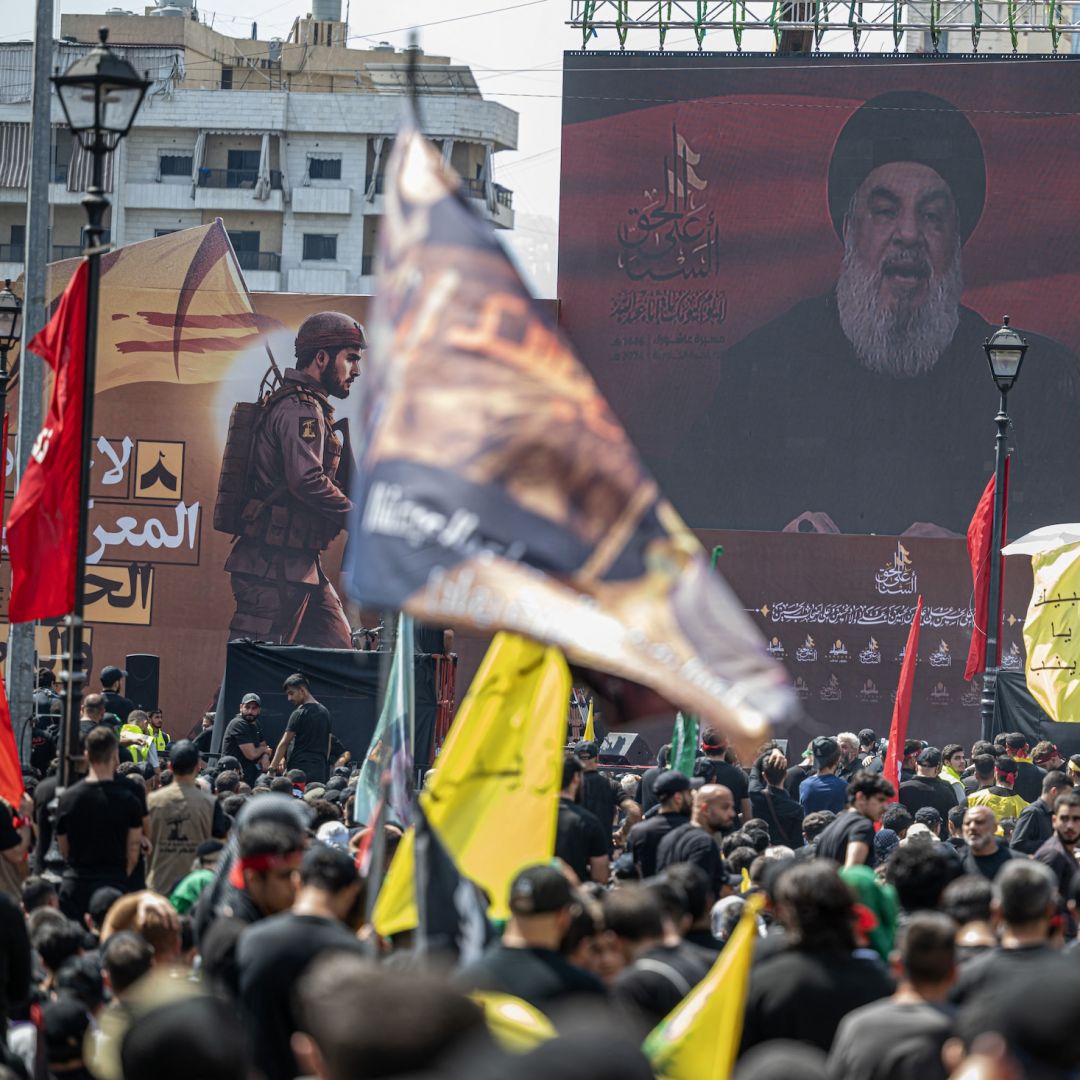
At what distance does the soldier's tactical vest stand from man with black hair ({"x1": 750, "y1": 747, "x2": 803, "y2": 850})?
681 inches

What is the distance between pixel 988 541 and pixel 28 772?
906 centimetres

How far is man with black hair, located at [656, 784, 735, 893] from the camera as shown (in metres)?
7.52

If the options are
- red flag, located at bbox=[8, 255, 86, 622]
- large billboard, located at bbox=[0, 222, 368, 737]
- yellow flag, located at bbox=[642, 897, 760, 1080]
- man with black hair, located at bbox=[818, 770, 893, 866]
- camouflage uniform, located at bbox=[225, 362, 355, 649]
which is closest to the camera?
yellow flag, located at bbox=[642, 897, 760, 1080]

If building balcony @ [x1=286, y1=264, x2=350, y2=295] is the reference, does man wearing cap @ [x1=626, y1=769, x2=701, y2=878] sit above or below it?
below

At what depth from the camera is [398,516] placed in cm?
423

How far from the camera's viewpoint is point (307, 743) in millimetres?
14625

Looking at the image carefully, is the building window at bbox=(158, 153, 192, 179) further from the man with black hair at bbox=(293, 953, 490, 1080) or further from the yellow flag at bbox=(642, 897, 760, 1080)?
the man with black hair at bbox=(293, 953, 490, 1080)

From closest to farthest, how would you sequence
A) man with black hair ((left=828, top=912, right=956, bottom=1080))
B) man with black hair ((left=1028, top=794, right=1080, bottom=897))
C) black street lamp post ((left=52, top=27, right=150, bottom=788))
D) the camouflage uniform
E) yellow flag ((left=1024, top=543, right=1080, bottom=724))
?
man with black hair ((left=828, top=912, right=956, bottom=1080)), man with black hair ((left=1028, top=794, right=1080, bottom=897)), black street lamp post ((left=52, top=27, right=150, bottom=788)), yellow flag ((left=1024, top=543, right=1080, bottom=724)), the camouflage uniform

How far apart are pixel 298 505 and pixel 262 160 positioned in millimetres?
39373

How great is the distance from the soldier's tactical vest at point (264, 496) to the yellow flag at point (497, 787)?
22.1m

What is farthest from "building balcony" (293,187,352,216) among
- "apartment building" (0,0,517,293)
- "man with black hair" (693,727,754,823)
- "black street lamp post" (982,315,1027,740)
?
"man with black hair" (693,727,754,823)

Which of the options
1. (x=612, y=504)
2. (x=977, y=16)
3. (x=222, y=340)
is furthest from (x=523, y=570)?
(x=977, y=16)

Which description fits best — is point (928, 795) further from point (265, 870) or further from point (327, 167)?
point (327, 167)

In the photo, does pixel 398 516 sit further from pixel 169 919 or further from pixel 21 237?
pixel 21 237
